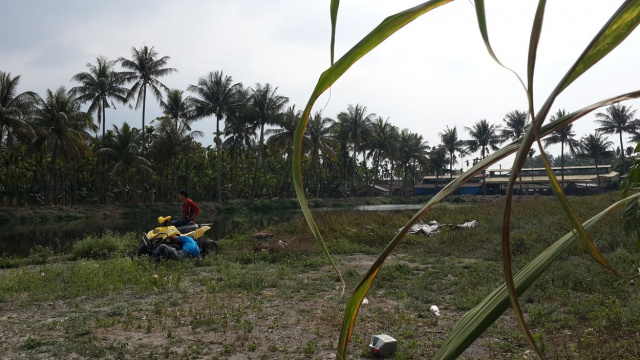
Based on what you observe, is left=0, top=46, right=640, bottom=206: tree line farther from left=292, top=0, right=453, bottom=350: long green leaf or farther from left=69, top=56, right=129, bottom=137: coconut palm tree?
left=292, top=0, right=453, bottom=350: long green leaf

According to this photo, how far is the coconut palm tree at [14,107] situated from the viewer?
26688 millimetres

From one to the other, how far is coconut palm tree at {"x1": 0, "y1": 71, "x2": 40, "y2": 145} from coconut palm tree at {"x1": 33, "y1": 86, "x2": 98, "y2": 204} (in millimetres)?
1038

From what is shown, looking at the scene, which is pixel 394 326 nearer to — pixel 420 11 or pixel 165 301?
pixel 165 301

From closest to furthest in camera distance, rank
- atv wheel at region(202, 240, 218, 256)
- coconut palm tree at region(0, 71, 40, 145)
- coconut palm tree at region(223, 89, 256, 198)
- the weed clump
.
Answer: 1. atv wheel at region(202, 240, 218, 256)
2. the weed clump
3. coconut palm tree at region(0, 71, 40, 145)
4. coconut palm tree at region(223, 89, 256, 198)

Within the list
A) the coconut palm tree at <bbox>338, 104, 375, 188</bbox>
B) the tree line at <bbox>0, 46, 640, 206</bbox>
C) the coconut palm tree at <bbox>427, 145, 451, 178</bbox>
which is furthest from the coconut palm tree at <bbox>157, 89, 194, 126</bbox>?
the coconut palm tree at <bbox>427, 145, 451, 178</bbox>

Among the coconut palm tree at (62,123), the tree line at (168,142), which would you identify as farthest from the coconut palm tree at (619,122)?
the coconut palm tree at (62,123)

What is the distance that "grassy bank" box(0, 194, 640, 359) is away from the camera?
12.8ft

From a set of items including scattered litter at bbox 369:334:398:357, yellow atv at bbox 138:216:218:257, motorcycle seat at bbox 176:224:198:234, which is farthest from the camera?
motorcycle seat at bbox 176:224:198:234

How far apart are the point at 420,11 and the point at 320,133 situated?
150ft

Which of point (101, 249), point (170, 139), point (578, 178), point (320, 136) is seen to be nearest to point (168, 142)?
point (170, 139)

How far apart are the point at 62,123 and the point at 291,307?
3011 cm

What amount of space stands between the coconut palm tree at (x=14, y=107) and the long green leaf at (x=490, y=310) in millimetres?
31846

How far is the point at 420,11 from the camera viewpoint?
1.30 ft

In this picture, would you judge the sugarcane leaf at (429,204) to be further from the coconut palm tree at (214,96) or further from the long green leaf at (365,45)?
the coconut palm tree at (214,96)
